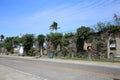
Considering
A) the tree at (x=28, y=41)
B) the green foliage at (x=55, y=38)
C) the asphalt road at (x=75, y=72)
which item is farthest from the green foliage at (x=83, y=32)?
the tree at (x=28, y=41)

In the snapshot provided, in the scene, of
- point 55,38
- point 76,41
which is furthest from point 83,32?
point 55,38

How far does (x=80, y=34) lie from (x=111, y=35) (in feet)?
22.4

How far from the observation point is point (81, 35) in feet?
136

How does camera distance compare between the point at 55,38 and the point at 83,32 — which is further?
the point at 55,38

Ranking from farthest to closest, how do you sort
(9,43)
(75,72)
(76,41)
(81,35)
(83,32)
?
(9,43), (76,41), (81,35), (83,32), (75,72)

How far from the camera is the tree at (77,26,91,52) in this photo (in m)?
40.6

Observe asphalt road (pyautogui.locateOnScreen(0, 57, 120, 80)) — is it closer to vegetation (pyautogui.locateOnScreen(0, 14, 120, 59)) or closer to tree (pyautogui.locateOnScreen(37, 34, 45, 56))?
vegetation (pyautogui.locateOnScreen(0, 14, 120, 59))

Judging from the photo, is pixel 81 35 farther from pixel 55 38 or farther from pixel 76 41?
pixel 55 38

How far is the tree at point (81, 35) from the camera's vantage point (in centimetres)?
4056

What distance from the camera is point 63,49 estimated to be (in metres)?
47.9

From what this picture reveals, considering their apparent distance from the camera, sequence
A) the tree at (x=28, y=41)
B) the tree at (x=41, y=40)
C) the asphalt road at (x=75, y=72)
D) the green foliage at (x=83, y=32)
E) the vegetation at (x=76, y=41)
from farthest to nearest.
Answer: the tree at (x=28, y=41)
the tree at (x=41, y=40)
the green foliage at (x=83, y=32)
the vegetation at (x=76, y=41)
the asphalt road at (x=75, y=72)

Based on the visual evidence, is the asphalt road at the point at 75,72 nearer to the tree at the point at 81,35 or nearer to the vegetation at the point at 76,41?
the vegetation at the point at 76,41

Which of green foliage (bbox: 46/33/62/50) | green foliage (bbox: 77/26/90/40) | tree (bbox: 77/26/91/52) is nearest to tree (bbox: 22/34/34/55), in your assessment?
green foliage (bbox: 46/33/62/50)

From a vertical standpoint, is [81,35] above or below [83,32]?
below
